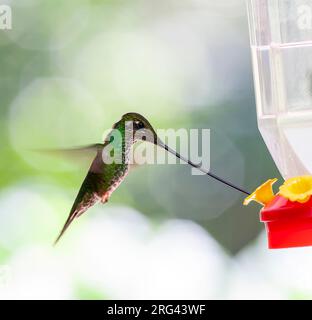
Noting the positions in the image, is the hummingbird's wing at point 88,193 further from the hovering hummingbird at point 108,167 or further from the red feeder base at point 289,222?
the red feeder base at point 289,222

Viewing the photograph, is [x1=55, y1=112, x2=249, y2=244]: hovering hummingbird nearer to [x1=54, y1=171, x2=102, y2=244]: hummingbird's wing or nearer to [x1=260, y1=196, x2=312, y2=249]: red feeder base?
[x1=54, y1=171, x2=102, y2=244]: hummingbird's wing

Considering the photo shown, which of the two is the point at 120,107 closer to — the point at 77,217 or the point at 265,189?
the point at 77,217

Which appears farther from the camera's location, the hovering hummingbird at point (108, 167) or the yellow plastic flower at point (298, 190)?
the hovering hummingbird at point (108, 167)

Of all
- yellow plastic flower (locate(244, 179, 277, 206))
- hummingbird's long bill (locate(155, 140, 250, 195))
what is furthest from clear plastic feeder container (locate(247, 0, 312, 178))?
hummingbird's long bill (locate(155, 140, 250, 195))

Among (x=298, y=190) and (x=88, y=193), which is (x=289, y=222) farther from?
(x=88, y=193)

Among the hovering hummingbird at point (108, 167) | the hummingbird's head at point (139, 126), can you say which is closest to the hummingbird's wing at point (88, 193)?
the hovering hummingbird at point (108, 167)

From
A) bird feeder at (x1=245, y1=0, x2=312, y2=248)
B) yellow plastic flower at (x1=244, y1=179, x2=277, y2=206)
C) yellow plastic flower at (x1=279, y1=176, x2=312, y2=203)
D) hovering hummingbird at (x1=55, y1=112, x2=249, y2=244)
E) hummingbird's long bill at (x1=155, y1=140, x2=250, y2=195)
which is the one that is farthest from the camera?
hummingbird's long bill at (x1=155, y1=140, x2=250, y2=195)
